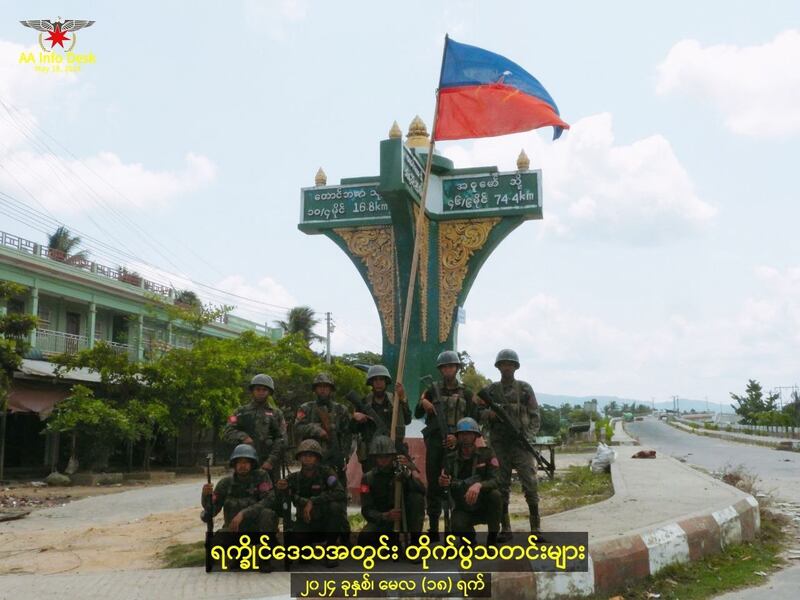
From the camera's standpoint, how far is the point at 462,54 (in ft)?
22.7

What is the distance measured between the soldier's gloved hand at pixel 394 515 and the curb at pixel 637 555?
1.00 meters

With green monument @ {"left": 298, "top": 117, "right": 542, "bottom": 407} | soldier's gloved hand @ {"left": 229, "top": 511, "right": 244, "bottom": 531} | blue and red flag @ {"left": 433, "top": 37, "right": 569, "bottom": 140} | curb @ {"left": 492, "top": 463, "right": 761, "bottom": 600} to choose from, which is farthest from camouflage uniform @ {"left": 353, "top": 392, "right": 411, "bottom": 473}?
green monument @ {"left": 298, "top": 117, "right": 542, "bottom": 407}

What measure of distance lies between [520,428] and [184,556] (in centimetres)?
307

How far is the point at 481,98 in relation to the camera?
689 cm

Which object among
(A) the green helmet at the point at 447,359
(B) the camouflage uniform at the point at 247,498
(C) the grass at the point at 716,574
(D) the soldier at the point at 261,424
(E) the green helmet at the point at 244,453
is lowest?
(C) the grass at the point at 716,574

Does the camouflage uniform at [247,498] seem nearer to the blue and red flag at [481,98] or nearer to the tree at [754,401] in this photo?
the blue and red flag at [481,98]

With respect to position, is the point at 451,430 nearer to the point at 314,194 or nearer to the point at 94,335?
the point at 314,194

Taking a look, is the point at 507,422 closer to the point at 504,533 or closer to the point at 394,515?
the point at 504,533

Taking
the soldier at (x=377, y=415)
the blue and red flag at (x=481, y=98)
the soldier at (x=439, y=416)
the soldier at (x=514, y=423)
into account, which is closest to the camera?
the soldier at (x=439, y=416)

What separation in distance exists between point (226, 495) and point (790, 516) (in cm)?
715

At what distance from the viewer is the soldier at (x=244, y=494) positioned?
5305mm

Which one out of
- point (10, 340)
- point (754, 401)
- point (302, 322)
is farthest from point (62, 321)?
point (754, 401)

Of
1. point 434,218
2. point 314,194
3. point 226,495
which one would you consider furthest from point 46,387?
point 226,495

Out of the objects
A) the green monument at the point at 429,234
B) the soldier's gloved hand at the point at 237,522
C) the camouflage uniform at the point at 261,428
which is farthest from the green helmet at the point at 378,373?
the green monument at the point at 429,234
